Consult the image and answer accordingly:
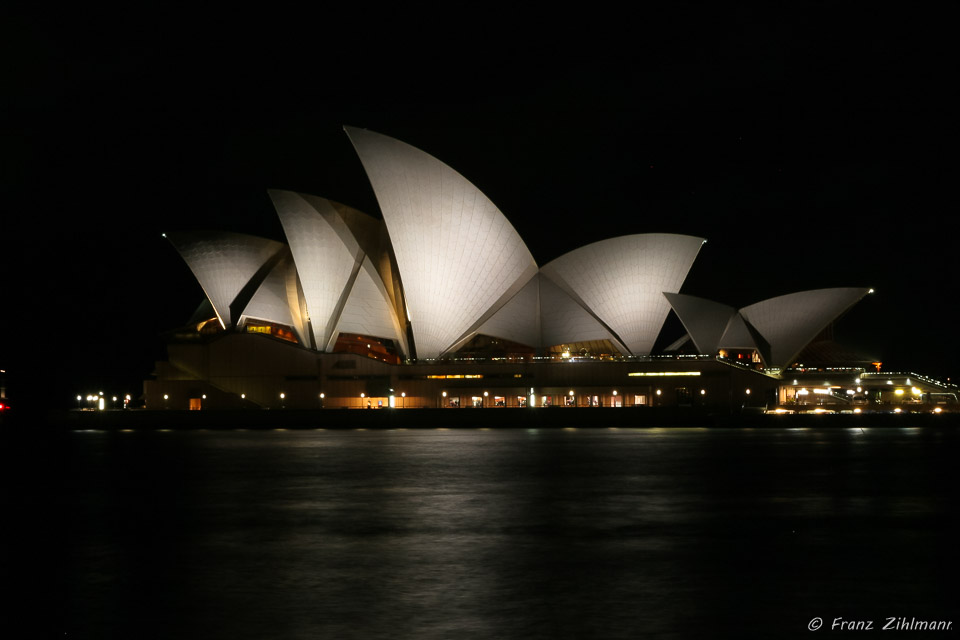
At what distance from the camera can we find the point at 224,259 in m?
57.5

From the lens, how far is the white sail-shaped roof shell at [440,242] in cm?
4816

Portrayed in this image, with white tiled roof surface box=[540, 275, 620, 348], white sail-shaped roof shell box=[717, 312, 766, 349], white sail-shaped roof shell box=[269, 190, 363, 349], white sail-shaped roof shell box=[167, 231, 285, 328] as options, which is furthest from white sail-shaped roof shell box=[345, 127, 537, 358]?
white sail-shaped roof shell box=[717, 312, 766, 349]

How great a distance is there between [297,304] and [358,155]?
14.2 meters

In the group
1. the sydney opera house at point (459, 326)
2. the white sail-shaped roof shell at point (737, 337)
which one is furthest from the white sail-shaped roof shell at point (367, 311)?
the white sail-shaped roof shell at point (737, 337)

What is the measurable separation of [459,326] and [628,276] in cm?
1014

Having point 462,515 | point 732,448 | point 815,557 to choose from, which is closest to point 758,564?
point 815,557

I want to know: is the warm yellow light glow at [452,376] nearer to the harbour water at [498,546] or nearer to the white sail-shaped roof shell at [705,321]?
the white sail-shaped roof shell at [705,321]

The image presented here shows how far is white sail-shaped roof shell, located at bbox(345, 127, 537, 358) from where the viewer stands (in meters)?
48.2

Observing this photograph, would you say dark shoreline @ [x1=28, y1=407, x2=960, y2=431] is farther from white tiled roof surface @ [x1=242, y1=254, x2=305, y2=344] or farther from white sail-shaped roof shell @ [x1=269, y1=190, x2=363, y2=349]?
white tiled roof surface @ [x1=242, y1=254, x2=305, y2=344]

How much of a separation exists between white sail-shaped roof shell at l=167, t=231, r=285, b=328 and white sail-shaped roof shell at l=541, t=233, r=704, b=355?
1700cm

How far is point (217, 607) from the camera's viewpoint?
35.9 ft

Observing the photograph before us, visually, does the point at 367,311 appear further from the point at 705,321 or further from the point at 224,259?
the point at 705,321

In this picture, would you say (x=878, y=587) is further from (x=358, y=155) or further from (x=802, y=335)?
(x=802, y=335)

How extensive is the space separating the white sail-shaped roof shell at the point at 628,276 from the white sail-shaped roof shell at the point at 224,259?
17001mm
